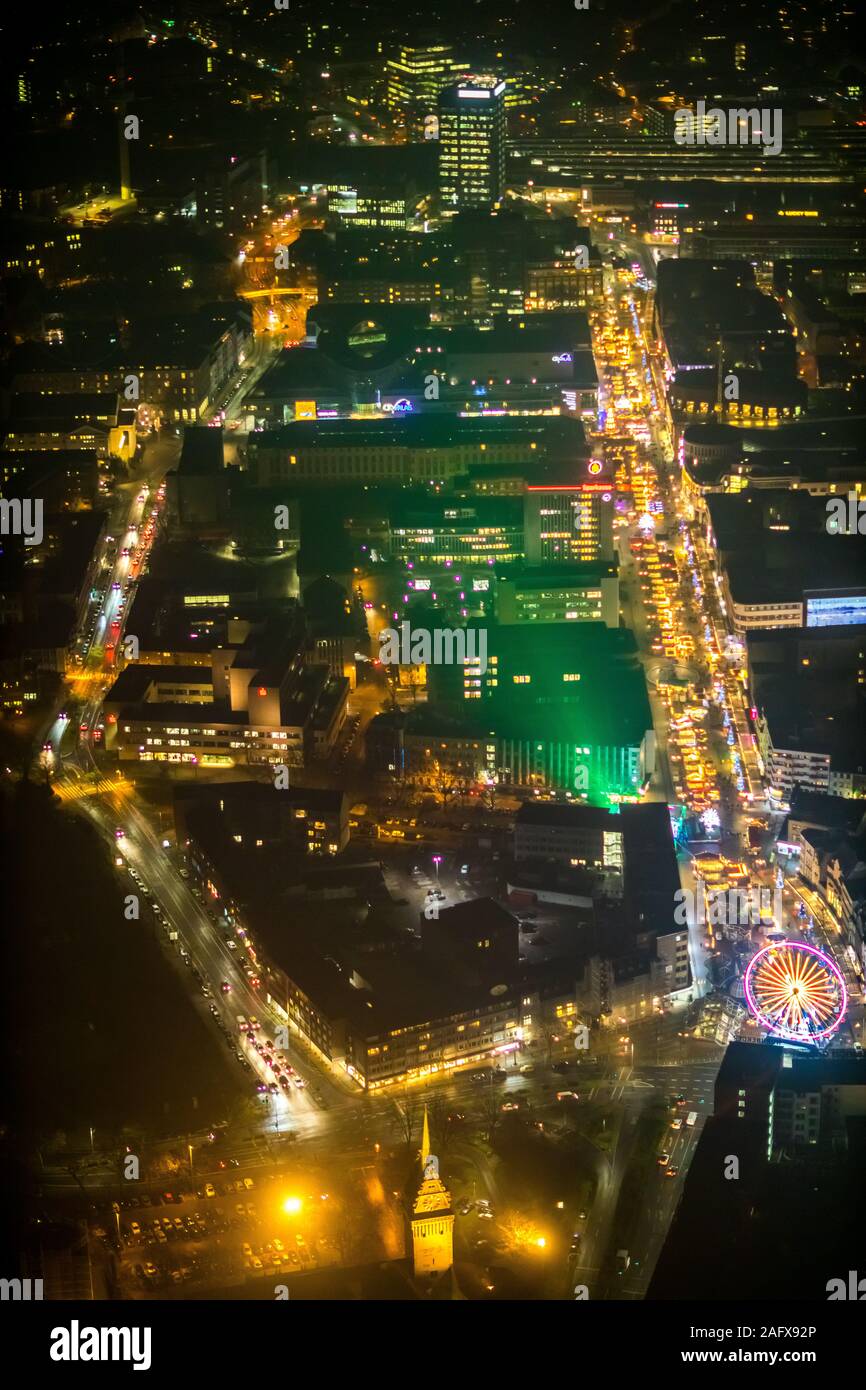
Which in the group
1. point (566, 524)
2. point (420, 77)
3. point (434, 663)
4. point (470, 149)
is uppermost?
point (420, 77)

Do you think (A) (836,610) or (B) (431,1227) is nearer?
(B) (431,1227)

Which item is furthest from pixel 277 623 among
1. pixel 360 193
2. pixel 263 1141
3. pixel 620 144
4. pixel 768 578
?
pixel 620 144

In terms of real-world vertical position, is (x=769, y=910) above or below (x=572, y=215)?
below

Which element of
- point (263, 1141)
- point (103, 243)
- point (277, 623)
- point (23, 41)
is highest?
point (23, 41)

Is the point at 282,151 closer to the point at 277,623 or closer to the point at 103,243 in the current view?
the point at 103,243
